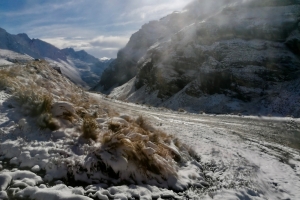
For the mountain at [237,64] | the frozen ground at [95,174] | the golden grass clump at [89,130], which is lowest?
the frozen ground at [95,174]

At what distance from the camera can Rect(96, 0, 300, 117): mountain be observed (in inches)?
1682

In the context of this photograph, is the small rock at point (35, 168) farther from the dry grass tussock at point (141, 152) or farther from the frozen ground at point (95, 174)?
the dry grass tussock at point (141, 152)

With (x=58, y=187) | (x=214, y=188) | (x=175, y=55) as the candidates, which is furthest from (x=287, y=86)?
(x=58, y=187)

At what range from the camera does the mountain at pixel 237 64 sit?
42.7 m

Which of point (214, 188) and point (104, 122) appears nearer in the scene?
point (214, 188)

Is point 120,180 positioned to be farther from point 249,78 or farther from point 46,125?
point 249,78

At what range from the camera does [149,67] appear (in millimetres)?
73562

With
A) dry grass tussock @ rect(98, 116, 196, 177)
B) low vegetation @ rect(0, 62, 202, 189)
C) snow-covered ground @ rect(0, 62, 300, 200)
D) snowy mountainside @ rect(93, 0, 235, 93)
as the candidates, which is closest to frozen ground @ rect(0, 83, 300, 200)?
snow-covered ground @ rect(0, 62, 300, 200)

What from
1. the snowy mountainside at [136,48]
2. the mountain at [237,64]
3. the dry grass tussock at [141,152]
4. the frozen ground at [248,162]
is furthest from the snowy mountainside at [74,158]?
the snowy mountainside at [136,48]

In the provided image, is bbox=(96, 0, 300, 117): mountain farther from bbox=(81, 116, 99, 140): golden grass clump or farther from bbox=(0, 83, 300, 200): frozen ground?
bbox=(81, 116, 99, 140): golden grass clump

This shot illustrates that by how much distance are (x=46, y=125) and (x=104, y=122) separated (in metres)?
2.25

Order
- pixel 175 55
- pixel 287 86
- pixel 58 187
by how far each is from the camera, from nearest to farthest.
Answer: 1. pixel 58 187
2. pixel 287 86
3. pixel 175 55

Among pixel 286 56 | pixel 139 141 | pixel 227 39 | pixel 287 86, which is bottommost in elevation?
pixel 139 141

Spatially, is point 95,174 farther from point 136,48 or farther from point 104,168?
point 136,48
